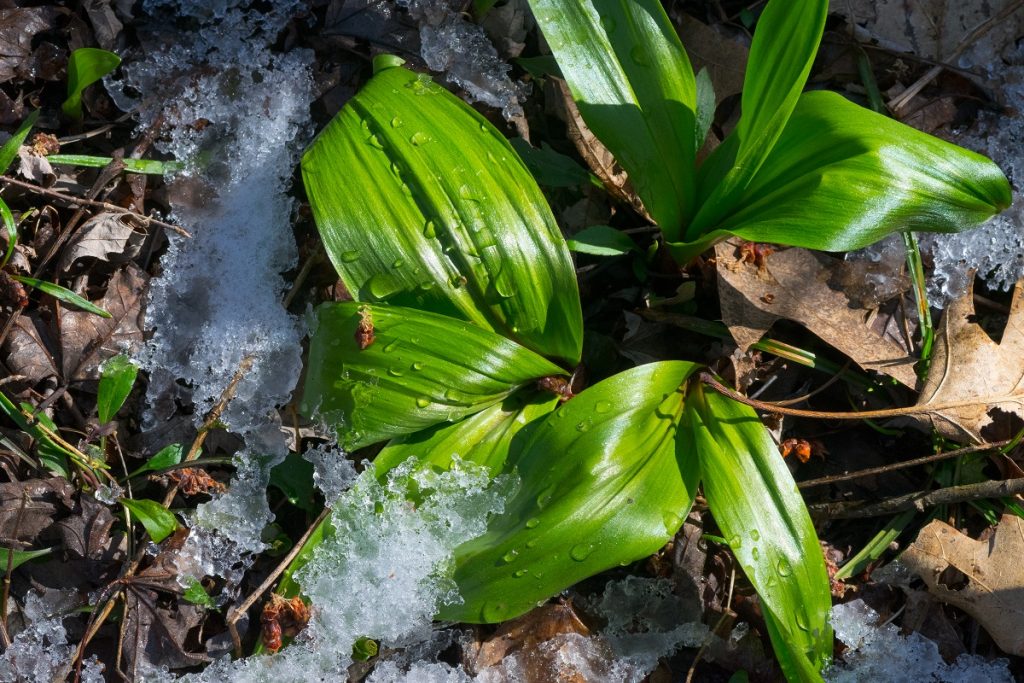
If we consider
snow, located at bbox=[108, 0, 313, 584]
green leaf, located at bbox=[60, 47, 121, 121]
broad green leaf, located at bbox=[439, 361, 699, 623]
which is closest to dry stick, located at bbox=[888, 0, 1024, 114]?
broad green leaf, located at bbox=[439, 361, 699, 623]

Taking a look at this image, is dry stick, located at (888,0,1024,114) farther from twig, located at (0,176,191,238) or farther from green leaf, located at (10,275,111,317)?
green leaf, located at (10,275,111,317)

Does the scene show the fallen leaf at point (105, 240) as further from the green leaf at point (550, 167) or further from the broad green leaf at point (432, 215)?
the green leaf at point (550, 167)

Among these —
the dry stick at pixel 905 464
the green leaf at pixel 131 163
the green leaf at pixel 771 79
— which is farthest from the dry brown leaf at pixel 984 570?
the green leaf at pixel 131 163

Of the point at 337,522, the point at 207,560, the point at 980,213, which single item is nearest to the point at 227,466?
the point at 207,560

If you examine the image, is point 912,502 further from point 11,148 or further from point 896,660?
point 11,148

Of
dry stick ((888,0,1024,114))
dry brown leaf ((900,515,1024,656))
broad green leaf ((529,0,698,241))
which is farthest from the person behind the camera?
dry stick ((888,0,1024,114))

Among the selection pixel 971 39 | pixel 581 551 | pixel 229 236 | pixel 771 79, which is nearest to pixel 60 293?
pixel 229 236
